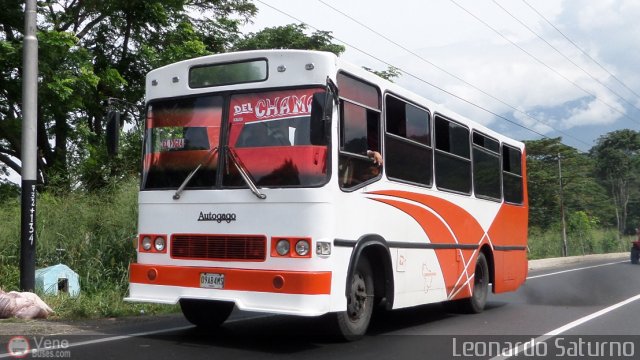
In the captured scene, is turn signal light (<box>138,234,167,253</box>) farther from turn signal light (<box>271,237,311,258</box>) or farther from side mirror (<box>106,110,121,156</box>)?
turn signal light (<box>271,237,311,258</box>)

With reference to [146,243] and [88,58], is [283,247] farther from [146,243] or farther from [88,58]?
[88,58]

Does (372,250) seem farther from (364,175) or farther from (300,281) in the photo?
(300,281)

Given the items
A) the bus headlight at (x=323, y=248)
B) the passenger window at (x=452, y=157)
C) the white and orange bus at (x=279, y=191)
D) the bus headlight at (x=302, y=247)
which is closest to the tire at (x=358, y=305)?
the white and orange bus at (x=279, y=191)

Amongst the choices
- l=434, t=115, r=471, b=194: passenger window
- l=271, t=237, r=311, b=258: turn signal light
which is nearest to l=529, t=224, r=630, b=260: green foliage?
l=434, t=115, r=471, b=194: passenger window

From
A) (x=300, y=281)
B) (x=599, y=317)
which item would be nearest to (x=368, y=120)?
(x=300, y=281)

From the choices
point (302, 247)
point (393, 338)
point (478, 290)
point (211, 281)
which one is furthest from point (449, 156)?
point (211, 281)

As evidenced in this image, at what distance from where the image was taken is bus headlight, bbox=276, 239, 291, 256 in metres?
7.70

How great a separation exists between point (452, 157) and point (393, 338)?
331cm

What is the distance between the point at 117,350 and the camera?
7.56 meters

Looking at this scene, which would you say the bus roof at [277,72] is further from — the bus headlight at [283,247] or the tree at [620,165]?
the tree at [620,165]

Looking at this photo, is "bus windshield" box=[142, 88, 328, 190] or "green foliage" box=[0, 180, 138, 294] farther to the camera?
"green foliage" box=[0, 180, 138, 294]

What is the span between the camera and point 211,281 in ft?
26.3

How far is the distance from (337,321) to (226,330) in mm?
1939

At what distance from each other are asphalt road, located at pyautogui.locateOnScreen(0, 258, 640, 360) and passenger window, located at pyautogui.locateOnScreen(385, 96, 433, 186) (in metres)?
2.07
